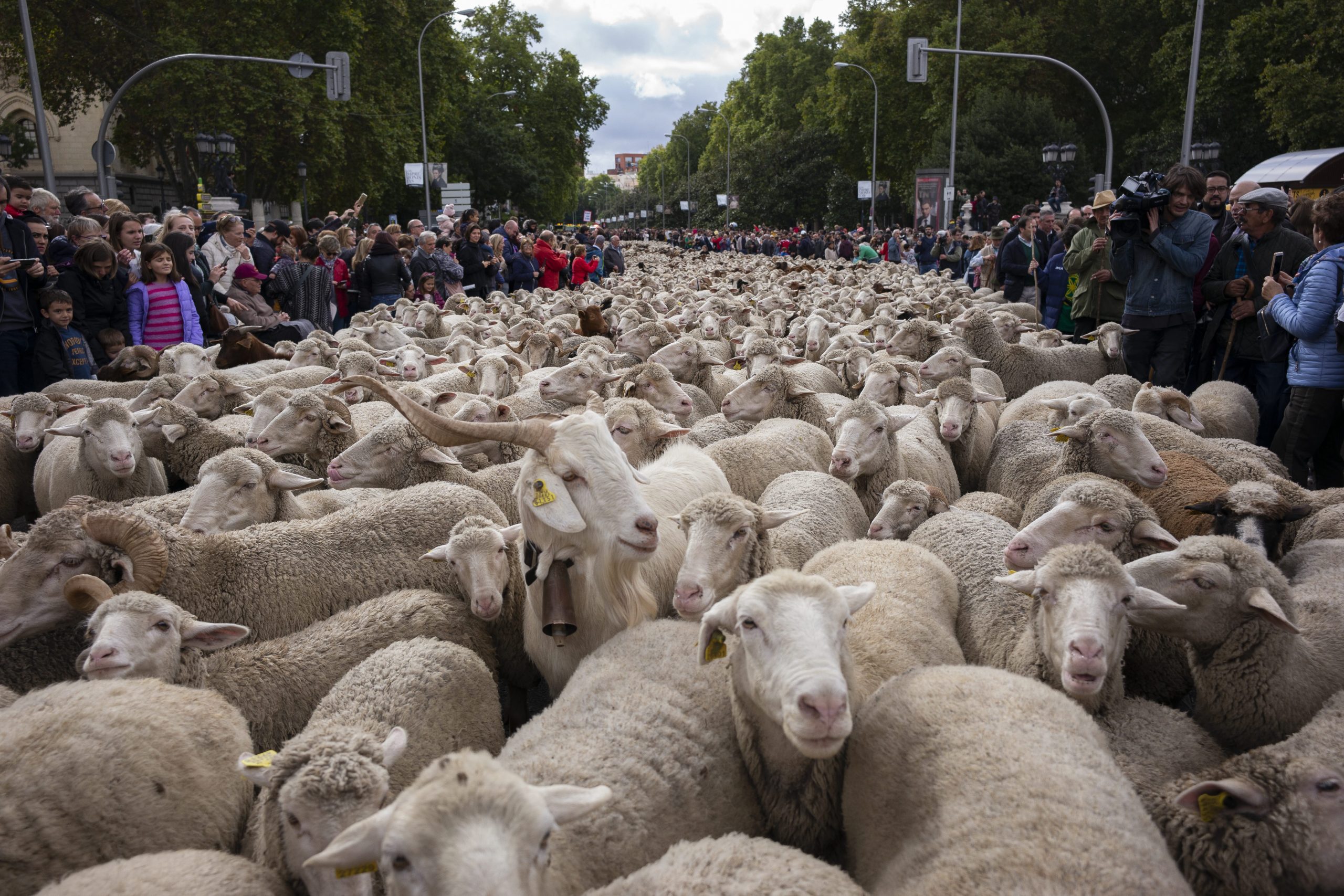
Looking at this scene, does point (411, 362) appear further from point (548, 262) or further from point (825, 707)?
point (548, 262)

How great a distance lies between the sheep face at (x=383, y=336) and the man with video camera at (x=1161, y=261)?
7663mm

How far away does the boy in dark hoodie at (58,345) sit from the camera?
285 inches

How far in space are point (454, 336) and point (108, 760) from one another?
8.19m

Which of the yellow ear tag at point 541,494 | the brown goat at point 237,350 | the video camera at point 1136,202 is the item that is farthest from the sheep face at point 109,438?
the video camera at point 1136,202

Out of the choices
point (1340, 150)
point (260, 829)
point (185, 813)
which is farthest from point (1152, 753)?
point (1340, 150)

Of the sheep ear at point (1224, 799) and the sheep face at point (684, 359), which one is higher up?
the sheep face at point (684, 359)

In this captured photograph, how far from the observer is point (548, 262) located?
1891 centimetres

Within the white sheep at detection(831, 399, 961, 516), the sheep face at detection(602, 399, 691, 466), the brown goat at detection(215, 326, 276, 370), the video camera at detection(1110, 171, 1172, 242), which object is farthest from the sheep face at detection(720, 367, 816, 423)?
the brown goat at detection(215, 326, 276, 370)

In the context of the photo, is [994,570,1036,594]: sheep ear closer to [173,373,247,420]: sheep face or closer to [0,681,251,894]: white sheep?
[0,681,251,894]: white sheep

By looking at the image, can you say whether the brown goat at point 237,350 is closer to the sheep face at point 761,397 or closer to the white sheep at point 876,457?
the sheep face at point 761,397

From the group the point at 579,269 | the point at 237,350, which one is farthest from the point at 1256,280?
the point at 579,269

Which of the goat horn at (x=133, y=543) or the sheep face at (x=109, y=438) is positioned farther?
the sheep face at (x=109, y=438)

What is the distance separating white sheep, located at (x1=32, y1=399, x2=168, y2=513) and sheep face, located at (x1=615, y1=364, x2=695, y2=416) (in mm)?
3158

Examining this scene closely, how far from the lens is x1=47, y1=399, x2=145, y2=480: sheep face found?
502 cm
